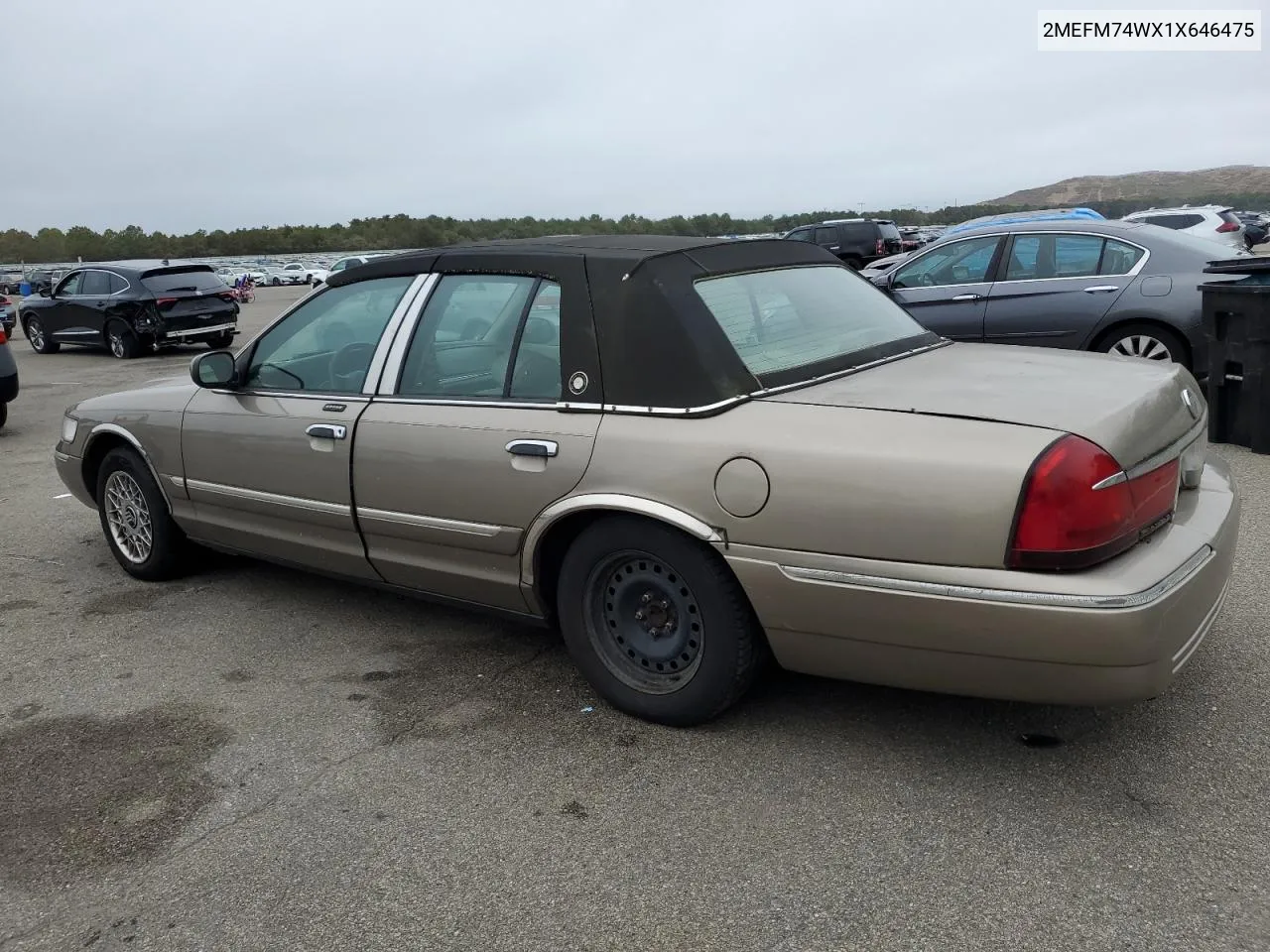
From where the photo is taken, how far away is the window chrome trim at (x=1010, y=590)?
264 centimetres

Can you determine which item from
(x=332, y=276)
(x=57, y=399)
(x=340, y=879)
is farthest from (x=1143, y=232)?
(x=57, y=399)

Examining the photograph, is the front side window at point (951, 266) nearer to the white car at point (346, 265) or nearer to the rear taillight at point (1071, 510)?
the white car at point (346, 265)

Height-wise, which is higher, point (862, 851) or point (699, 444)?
point (699, 444)

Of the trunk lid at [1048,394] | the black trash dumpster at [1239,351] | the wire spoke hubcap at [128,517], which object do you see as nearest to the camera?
the trunk lid at [1048,394]

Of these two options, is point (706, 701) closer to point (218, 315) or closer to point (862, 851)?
point (862, 851)

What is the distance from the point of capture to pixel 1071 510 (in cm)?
267

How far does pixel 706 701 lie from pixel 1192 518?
152 centimetres

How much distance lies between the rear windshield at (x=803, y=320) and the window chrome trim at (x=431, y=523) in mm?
1042

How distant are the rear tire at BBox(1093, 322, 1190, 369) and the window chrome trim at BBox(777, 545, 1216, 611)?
5574 mm

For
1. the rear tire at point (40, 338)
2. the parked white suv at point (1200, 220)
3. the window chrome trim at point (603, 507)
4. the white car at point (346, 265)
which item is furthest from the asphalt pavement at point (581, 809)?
the parked white suv at point (1200, 220)

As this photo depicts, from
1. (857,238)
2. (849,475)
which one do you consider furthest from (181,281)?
(857,238)

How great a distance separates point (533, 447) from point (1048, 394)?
5.20ft

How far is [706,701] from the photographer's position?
3328mm

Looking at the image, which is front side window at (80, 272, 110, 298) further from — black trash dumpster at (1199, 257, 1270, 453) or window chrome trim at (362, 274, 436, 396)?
black trash dumpster at (1199, 257, 1270, 453)
